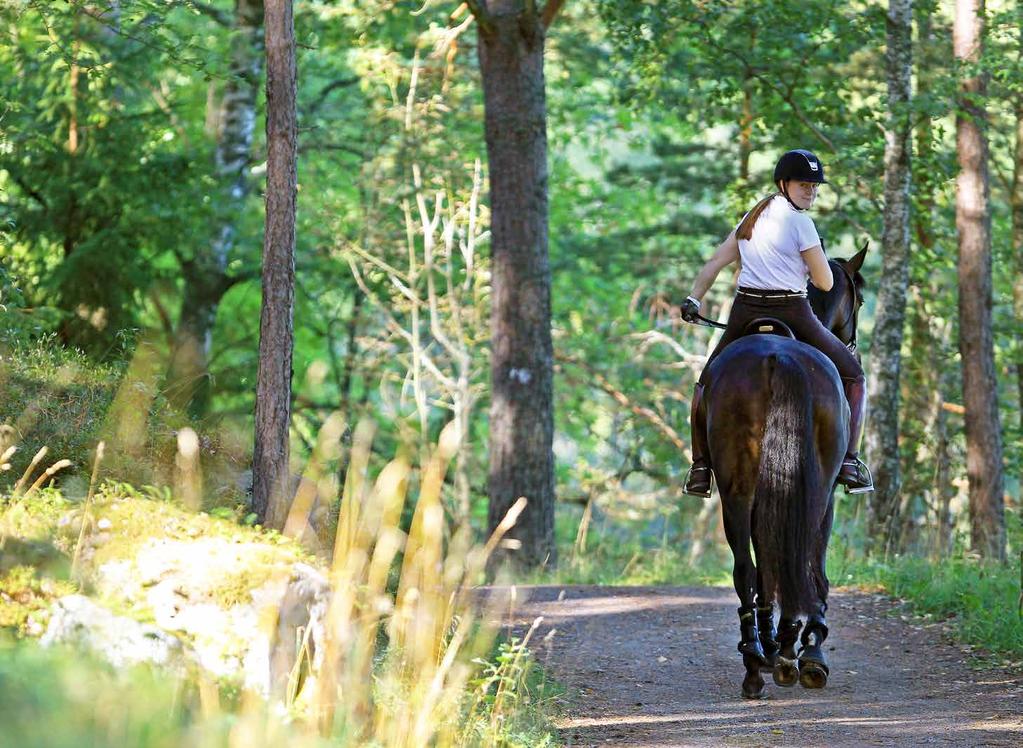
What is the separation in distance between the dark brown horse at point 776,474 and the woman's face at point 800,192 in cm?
90

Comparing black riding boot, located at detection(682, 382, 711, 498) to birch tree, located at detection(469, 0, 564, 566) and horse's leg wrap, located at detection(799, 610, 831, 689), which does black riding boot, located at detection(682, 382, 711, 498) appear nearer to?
horse's leg wrap, located at detection(799, 610, 831, 689)

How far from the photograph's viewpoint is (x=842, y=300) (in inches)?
344

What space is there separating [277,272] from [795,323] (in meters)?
3.00

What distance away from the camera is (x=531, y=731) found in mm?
6332

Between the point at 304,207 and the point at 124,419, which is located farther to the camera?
the point at 304,207

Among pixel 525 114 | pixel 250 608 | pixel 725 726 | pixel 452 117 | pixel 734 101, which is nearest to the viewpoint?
pixel 250 608

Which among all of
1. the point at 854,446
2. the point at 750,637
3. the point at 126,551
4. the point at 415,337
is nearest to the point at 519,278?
the point at 415,337

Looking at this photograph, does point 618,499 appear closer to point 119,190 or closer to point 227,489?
point 119,190

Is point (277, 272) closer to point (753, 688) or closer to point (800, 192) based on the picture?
point (800, 192)

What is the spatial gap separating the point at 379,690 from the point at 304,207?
17212 millimetres

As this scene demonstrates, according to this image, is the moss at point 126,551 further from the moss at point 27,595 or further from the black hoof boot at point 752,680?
the black hoof boot at point 752,680

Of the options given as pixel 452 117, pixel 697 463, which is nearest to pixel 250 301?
pixel 452 117

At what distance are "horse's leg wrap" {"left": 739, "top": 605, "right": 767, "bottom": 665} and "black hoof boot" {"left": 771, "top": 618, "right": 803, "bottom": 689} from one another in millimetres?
169

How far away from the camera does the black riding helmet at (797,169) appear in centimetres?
814
